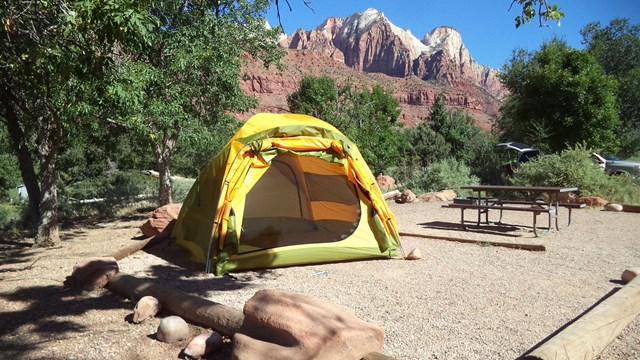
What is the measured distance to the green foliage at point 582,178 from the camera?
42.4 ft

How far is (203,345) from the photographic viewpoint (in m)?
3.49

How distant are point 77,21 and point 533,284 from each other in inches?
201

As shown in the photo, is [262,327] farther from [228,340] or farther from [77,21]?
[77,21]

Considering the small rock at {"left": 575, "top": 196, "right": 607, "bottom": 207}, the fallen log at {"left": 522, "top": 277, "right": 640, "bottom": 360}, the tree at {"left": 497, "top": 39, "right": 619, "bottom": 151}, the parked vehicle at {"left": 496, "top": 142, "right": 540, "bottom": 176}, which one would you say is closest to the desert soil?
the fallen log at {"left": 522, "top": 277, "right": 640, "bottom": 360}

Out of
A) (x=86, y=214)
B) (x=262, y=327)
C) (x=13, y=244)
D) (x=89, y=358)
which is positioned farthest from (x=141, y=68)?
(x=86, y=214)

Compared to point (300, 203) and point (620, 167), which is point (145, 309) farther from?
point (620, 167)

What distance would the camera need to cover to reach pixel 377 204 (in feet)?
22.1

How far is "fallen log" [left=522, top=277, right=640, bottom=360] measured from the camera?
105 inches

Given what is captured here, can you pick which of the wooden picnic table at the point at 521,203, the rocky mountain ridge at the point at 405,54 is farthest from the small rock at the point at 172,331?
the rocky mountain ridge at the point at 405,54

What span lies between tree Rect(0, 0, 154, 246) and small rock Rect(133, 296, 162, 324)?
7.75 feet

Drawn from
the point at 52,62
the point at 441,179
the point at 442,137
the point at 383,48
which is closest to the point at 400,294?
the point at 52,62

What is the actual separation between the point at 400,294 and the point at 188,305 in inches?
80.7

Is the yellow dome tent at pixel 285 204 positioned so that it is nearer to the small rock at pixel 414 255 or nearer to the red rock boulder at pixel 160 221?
the small rock at pixel 414 255

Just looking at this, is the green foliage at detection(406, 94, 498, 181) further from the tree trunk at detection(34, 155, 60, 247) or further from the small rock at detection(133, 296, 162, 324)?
the small rock at detection(133, 296, 162, 324)
